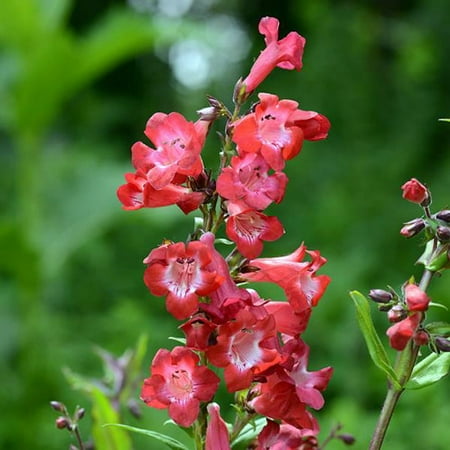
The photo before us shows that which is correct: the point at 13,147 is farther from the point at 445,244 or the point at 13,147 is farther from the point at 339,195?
the point at 445,244

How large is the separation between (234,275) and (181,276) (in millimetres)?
84

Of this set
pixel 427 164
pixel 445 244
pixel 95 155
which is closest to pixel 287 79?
pixel 427 164

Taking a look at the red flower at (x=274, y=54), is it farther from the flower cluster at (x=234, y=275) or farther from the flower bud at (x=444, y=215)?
the flower bud at (x=444, y=215)

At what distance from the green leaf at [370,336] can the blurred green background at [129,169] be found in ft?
1.92

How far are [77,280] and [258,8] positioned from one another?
3.15m

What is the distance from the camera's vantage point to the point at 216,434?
2.42 feet

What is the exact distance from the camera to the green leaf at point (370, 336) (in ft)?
2.53

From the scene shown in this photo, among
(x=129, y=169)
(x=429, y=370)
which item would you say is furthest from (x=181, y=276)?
(x=129, y=169)

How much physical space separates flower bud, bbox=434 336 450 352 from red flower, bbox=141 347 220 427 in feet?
0.57

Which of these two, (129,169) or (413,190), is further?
(129,169)

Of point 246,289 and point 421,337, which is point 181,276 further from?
point 421,337

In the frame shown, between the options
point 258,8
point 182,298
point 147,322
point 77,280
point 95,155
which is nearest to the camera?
point 182,298

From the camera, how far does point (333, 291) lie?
10.2 feet

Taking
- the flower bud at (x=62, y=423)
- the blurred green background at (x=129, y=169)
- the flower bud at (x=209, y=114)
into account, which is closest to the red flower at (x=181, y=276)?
the flower bud at (x=209, y=114)
